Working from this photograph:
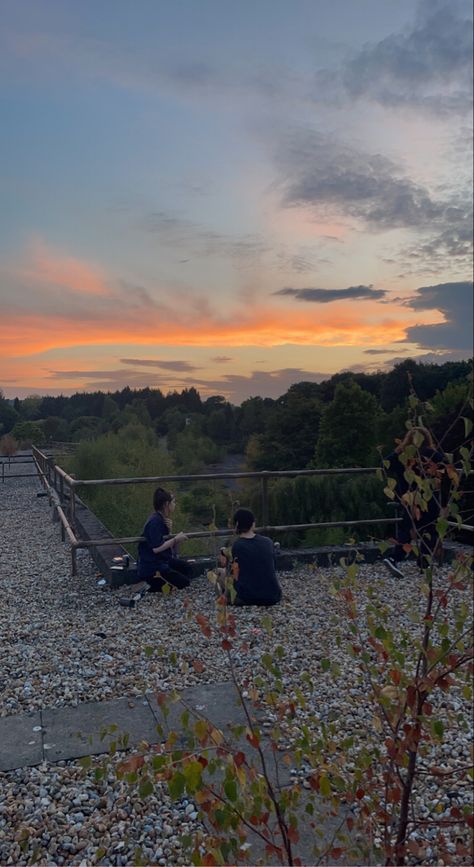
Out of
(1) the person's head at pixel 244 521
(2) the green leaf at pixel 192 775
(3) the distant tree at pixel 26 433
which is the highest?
(3) the distant tree at pixel 26 433

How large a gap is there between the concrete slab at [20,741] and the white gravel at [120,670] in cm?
9

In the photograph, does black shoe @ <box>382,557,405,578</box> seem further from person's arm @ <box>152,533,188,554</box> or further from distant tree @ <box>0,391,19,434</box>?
distant tree @ <box>0,391,19,434</box>

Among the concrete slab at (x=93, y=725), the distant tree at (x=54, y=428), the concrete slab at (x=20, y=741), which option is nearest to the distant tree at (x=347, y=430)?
the distant tree at (x=54, y=428)

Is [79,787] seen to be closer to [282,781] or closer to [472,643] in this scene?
[282,781]

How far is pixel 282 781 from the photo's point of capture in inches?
121

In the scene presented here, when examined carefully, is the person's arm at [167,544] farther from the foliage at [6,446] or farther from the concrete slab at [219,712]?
the foliage at [6,446]

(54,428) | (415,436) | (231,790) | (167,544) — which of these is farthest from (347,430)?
(231,790)

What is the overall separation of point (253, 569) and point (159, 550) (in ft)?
3.43

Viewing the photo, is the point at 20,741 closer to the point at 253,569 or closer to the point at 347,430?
the point at 253,569

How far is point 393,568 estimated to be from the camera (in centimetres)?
712

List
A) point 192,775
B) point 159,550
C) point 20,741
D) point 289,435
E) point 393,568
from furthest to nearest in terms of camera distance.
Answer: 1. point 289,435
2. point 393,568
3. point 159,550
4. point 20,741
5. point 192,775

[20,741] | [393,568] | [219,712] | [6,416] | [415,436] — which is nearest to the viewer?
[415,436]

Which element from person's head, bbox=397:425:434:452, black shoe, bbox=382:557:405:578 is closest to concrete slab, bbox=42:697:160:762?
person's head, bbox=397:425:434:452

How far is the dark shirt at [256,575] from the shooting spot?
19.1ft
